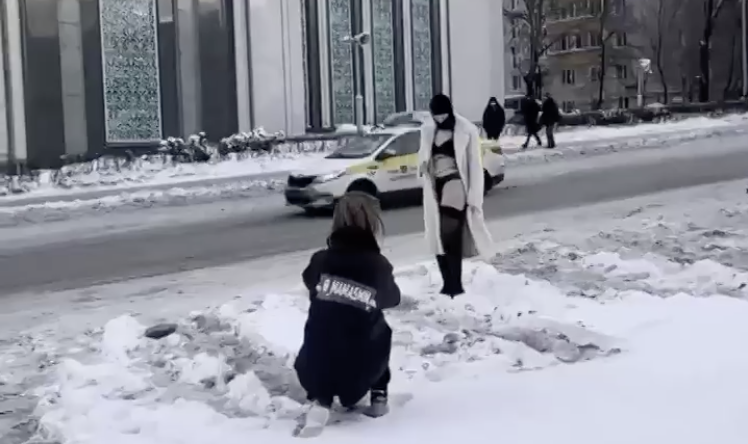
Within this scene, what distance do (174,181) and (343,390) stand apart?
61.9ft

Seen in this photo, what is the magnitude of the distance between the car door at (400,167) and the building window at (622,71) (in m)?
67.8

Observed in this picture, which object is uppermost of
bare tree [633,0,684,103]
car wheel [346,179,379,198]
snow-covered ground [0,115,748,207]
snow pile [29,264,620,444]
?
bare tree [633,0,684,103]

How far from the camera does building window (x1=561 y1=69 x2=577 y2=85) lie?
89.2 m

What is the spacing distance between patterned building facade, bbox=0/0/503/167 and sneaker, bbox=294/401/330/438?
2343 cm

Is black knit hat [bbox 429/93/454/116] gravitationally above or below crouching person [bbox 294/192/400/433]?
above

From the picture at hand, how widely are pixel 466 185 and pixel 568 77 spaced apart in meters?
82.9

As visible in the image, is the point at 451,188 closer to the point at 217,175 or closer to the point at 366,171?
the point at 366,171

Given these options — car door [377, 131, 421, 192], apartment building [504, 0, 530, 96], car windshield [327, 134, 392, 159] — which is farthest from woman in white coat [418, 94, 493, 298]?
apartment building [504, 0, 530, 96]

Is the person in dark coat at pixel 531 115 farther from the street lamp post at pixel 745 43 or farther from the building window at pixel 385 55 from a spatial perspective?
the street lamp post at pixel 745 43

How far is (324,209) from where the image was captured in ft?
58.1

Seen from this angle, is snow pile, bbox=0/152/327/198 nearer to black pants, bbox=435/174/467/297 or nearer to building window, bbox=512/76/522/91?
black pants, bbox=435/174/467/297

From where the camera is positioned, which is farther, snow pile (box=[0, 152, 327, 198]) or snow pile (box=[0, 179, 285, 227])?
snow pile (box=[0, 152, 327, 198])

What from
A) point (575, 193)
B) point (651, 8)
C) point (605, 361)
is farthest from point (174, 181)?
point (651, 8)

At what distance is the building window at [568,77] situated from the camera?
89.2 metres
